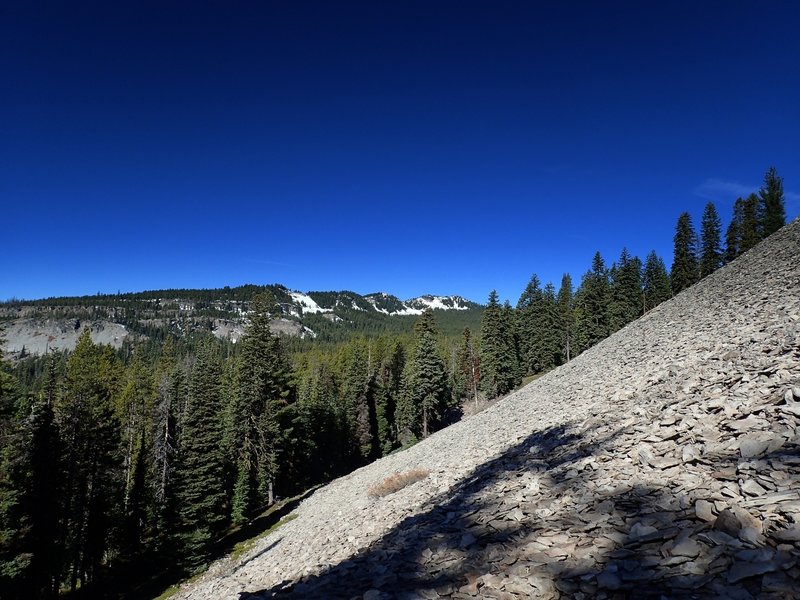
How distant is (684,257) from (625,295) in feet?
41.6

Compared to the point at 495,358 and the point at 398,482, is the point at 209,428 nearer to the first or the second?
the point at 398,482

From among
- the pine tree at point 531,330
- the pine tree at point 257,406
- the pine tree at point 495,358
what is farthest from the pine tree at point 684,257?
the pine tree at point 257,406

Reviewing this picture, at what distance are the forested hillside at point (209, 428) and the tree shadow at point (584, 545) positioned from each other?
21798 millimetres

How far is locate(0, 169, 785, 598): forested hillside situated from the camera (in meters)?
26.2

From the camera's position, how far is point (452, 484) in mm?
15547

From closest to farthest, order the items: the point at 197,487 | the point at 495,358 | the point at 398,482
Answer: the point at 398,482 → the point at 197,487 → the point at 495,358

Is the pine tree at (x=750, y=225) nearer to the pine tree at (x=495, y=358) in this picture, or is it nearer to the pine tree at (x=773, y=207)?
the pine tree at (x=773, y=207)

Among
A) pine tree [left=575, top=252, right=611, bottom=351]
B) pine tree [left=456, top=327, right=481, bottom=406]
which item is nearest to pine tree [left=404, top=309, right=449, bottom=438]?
pine tree [left=456, top=327, right=481, bottom=406]

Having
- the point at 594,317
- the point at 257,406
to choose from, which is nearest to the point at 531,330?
the point at 594,317

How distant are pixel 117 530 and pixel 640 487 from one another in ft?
143

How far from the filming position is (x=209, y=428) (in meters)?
28.9

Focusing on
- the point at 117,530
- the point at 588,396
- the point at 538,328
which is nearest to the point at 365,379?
the point at 538,328

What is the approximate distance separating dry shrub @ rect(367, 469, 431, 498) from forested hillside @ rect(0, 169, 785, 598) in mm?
13021

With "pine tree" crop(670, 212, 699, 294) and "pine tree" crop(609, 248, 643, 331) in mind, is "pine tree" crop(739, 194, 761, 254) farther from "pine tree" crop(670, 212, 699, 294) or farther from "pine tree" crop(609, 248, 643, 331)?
"pine tree" crop(609, 248, 643, 331)
